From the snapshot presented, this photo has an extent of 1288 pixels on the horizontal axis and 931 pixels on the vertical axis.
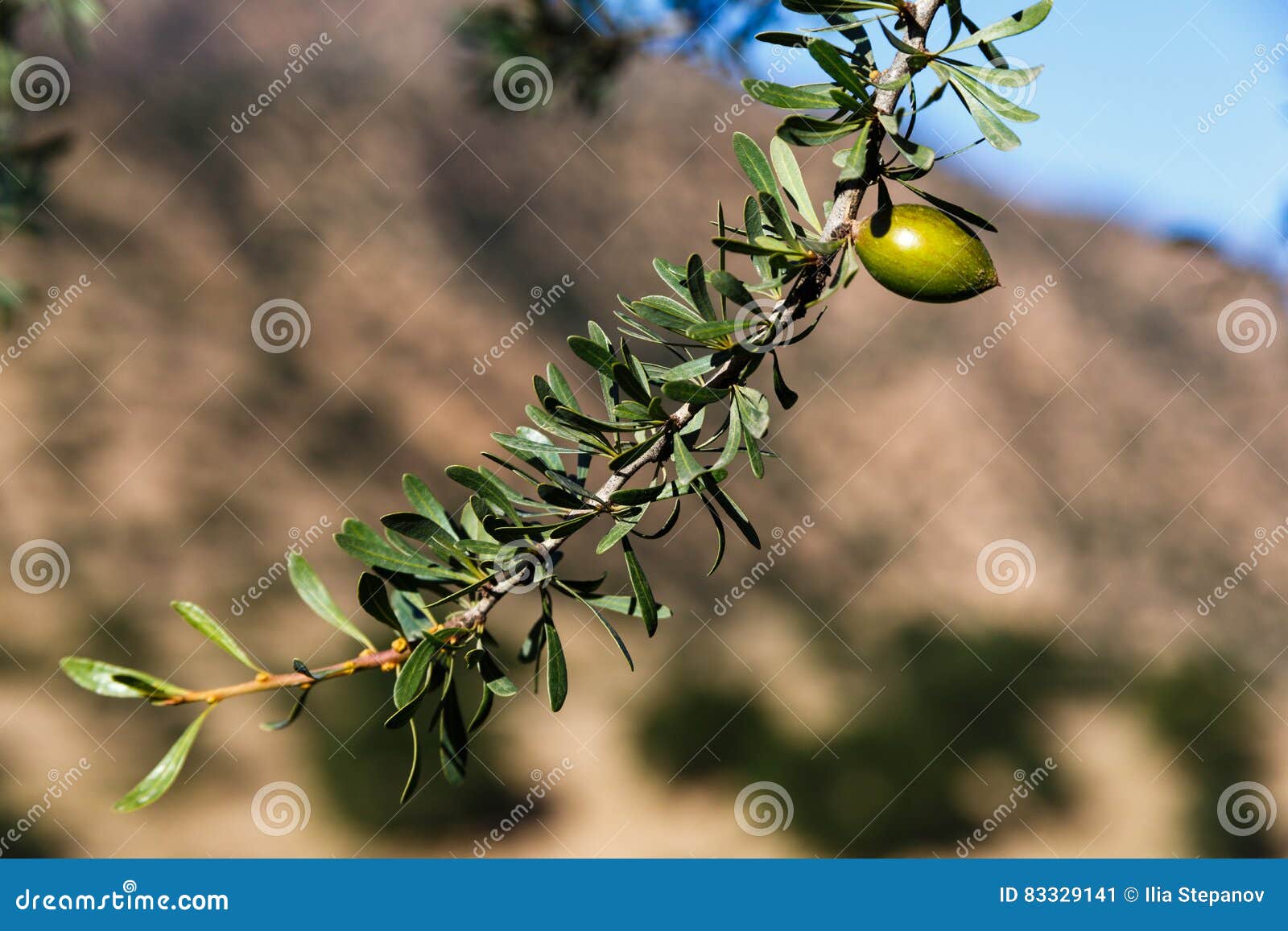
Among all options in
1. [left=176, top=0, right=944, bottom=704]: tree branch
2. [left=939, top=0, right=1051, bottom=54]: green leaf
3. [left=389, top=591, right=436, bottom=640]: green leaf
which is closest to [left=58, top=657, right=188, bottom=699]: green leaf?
[left=176, top=0, right=944, bottom=704]: tree branch

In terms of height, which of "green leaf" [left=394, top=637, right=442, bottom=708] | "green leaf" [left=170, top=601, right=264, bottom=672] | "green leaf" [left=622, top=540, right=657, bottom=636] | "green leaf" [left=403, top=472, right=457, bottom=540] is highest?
"green leaf" [left=622, top=540, right=657, bottom=636]

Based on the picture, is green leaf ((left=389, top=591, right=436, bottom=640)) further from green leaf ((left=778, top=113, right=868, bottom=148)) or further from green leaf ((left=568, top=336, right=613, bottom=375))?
green leaf ((left=778, top=113, right=868, bottom=148))

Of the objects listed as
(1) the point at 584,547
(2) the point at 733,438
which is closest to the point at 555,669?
(2) the point at 733,438

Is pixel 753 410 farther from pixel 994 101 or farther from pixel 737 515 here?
pixel 994 101

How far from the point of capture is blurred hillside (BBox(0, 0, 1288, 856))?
279 centimetres

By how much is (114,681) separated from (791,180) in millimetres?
454

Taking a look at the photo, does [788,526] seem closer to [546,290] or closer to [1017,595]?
[1017,595]

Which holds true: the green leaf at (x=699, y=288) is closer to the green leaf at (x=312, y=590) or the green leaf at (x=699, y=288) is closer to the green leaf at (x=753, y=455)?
the green leaf at (x=753, y=455)

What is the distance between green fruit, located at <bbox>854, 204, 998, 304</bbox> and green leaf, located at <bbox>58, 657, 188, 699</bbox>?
397 millimetres

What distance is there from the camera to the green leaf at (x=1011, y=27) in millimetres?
471

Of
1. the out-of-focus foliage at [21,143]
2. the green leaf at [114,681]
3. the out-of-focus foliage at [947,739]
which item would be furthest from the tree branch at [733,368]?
the out-of-focus foliage at [947,739]

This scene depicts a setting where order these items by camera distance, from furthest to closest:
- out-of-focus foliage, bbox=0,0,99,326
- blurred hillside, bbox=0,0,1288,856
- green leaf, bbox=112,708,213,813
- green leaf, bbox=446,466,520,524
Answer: blurred hillside, bbox=0,0,1288,856, out-of-focus foliage, bbox=0,0,99,326, green leaf, bbox=446,466,520,524, green leaf, bbox=112,708,213,813

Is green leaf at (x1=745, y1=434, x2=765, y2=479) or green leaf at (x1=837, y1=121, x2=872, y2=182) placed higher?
green leaf at (x1=837, y1=121, x2=872, y2=182)

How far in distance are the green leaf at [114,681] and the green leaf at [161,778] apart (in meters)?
0.02
